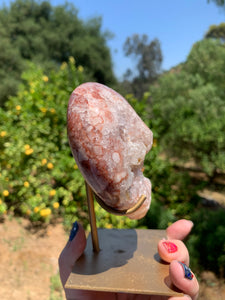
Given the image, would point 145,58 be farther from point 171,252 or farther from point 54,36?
point 171,252

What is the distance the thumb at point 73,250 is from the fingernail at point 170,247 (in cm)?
35

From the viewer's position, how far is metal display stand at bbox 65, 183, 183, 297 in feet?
3.02

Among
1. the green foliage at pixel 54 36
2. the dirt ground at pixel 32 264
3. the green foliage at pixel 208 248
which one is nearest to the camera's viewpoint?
the dirt ground at pixel 32 264

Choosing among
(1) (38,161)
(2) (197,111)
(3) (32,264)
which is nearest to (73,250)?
(3) (32,264)

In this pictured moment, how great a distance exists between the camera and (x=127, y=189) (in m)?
0.95

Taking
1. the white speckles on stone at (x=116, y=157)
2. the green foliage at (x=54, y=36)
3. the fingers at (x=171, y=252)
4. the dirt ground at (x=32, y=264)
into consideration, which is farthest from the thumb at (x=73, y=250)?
the green foliage at (x=54, y=36)

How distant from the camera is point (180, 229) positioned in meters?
1.22

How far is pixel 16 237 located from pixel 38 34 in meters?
9.66

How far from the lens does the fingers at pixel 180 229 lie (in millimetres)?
1216

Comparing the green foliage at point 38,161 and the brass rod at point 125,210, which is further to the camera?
the green foliage at point 38,161

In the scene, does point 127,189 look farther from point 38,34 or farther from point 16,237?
point 38,34

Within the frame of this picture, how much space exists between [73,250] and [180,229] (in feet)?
1.68

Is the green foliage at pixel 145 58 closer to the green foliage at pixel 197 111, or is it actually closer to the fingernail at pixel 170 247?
the green foliage at pixel 197 111

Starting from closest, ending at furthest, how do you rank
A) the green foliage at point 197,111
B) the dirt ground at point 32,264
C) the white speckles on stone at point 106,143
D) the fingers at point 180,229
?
the white speckles on stone at point 106,143 < the fingers at point 180,229 < the dirt ground at point 32,264 < the green foliage at point 197,111
